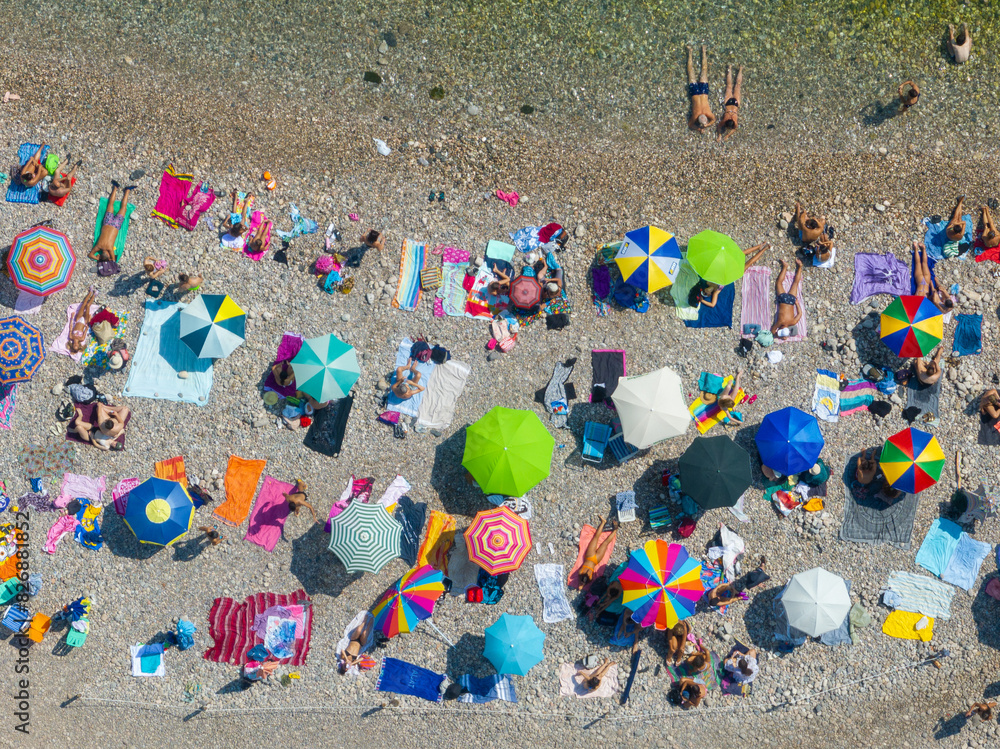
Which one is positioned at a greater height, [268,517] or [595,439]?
[595,439]

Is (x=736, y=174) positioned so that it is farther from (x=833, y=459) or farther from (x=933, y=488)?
(x=933, y=488)

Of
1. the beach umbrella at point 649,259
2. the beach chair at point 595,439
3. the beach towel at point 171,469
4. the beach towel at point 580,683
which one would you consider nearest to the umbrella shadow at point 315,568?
the beach towel at point 171,469

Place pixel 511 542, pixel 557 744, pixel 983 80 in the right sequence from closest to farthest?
pixel 511 542, pixel 557 744, pixel 983 80

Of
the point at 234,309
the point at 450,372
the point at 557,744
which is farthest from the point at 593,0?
the point at 557,744

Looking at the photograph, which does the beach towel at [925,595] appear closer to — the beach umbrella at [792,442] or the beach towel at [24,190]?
the beach umbrella at [792,442]

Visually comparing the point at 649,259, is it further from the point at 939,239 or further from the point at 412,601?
the point at 412,601

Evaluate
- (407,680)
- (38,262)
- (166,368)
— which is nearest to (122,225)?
(38,262)

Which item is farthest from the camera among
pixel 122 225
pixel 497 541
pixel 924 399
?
pixel 924 399

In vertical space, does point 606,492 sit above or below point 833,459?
below
